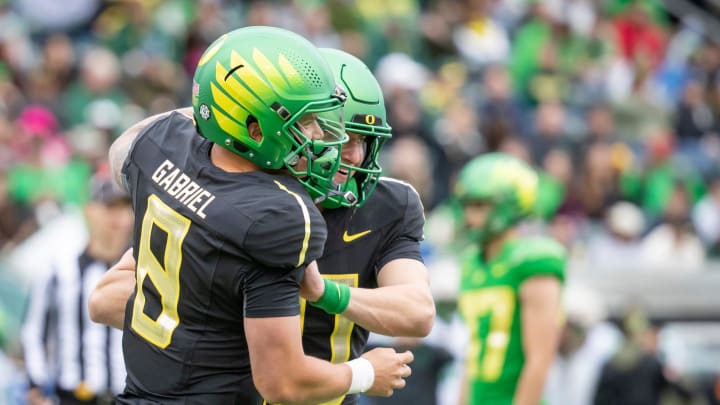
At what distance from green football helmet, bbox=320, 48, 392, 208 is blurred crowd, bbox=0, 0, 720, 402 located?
17.0ft

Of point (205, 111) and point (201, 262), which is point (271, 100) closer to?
point (205, 111)

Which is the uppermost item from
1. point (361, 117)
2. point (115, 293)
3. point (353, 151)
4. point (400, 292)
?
point (361, 117)

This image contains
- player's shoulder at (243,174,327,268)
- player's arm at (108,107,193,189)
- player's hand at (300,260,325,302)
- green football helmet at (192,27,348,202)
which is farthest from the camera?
player's arm at (108,107,193,189)

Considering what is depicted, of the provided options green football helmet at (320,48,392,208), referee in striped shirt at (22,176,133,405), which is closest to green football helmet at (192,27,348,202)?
green football helmet at (320,48,392,208)

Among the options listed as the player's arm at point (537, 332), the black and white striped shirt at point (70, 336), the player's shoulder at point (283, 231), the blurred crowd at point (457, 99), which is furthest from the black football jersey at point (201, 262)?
the blurred crowd at point (457, 99)

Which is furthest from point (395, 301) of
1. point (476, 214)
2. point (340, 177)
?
point (476, 214)

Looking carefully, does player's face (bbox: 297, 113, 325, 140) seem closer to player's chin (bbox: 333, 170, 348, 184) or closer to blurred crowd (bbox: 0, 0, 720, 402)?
player's chin (bbox: 333, 170, 348, 184)

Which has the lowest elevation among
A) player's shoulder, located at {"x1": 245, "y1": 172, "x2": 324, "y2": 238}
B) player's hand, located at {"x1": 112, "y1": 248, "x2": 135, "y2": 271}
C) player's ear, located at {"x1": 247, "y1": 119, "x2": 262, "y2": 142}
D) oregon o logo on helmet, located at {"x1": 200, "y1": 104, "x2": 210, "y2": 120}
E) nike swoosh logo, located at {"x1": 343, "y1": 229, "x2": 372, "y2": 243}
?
player's hand, located at {"x1": 112, "y1": 248, "x2": 135, "y2": 271}

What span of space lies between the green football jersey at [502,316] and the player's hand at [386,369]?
84.8 inches

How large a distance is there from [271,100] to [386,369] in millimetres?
919

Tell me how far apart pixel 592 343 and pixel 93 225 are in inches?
168

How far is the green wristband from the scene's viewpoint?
3.64 metres

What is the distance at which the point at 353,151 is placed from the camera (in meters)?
4.05

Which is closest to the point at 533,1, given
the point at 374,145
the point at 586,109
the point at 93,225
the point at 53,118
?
the point at 586,109
